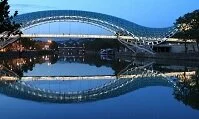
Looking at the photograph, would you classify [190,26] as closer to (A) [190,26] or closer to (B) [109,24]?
(A) [190,26]

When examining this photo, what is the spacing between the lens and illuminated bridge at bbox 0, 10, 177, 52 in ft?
282

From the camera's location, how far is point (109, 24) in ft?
290

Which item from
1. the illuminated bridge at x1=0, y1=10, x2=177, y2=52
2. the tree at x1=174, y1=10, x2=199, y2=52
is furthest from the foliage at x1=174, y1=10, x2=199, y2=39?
the illuminated bridge at x1=0, y1=10, x2=177, y2=52

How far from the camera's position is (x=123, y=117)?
48.1ft

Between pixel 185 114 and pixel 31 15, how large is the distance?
75254 mm

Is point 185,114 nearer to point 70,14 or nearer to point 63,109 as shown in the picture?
point 63,109

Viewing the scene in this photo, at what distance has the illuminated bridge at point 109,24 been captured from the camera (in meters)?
86.0

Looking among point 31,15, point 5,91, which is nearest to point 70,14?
point 31,15

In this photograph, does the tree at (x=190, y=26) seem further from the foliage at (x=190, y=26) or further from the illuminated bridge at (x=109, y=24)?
the illuminated bridge at (x=109, y=24)

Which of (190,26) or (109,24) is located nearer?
(190,26)

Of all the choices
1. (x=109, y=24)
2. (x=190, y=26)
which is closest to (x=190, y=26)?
(x=190, y=26)

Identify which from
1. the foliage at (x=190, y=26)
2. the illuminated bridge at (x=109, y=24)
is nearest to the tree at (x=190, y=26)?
the foliage at (x=190, y=26)

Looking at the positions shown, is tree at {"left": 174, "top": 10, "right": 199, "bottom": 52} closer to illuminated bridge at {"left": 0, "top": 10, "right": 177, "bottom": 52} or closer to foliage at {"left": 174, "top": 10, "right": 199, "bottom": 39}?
foliage at {"left": 174, "top": 10, "right": 199, "bottom": 39}

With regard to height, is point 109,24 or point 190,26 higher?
point 109,24
